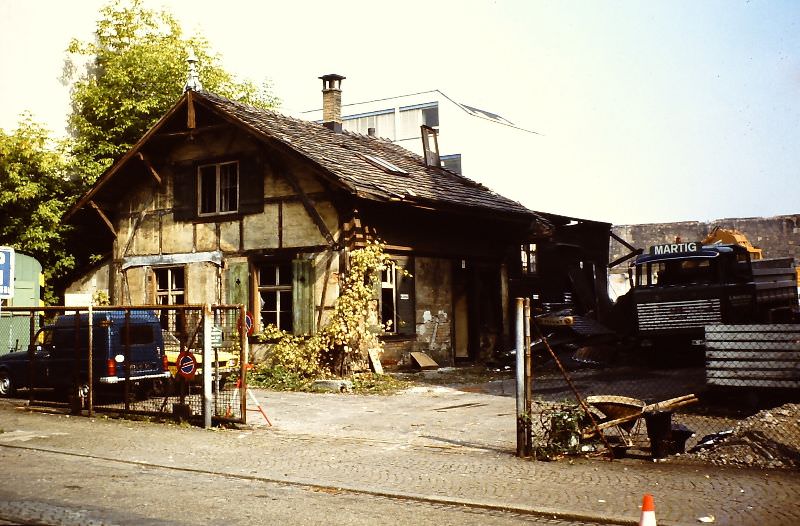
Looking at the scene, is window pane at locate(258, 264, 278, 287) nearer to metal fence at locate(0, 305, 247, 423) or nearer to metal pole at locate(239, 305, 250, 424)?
metal fence at locate(0, 305, 247, 423)

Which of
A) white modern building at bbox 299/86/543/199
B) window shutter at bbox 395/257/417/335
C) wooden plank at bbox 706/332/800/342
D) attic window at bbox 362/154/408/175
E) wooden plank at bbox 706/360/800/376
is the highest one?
white modern building at bbox 299/86/543/199

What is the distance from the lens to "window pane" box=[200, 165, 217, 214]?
22.1 m

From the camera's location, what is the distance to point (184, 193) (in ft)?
74.1

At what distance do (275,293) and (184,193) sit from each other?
166 inches

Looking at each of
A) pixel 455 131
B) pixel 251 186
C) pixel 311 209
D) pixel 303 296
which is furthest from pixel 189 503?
pixel 455 131

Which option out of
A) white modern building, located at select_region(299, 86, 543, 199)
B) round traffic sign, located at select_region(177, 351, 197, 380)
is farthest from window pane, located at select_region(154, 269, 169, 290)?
white modern building, located at select_region(299, 86, 543, 199)

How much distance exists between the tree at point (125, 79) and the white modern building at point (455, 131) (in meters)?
18.8

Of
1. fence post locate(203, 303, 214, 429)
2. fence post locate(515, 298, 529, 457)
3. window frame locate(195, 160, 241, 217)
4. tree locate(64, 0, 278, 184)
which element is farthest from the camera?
tree locate(64, 0, 278, 184)

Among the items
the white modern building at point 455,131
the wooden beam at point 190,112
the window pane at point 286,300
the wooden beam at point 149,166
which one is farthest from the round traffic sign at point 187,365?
the white modern building at point 455,131

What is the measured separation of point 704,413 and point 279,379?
9297 mm

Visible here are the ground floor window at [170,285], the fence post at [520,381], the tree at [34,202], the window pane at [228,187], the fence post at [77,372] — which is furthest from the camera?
the tree at [34,202]

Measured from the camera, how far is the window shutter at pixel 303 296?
19547 millimetres

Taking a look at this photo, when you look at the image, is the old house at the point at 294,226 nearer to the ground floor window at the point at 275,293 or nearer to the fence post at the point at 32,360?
the ground floor window at the point at 275,293

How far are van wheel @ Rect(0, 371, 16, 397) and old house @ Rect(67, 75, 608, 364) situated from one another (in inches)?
220
